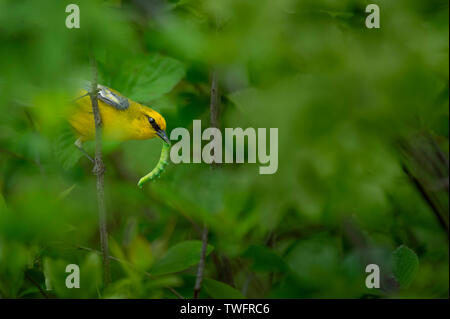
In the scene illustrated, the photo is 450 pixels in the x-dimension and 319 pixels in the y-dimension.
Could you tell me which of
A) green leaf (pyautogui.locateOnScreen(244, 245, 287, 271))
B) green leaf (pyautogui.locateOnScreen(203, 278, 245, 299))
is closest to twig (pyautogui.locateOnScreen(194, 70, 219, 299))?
green leaf (pyautogui.locateOnScreen(203, 278, 245, 299))

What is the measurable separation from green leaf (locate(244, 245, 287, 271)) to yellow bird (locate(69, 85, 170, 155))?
22 centimetres

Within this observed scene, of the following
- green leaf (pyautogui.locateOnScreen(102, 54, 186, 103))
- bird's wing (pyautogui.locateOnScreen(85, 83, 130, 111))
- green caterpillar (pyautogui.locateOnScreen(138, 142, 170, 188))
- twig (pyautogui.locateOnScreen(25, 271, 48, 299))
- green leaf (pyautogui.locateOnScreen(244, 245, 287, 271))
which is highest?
green leaf (pyautogui.locateOnScreen(102, 54, 186, 103))

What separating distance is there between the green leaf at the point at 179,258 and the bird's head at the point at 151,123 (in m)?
0.14

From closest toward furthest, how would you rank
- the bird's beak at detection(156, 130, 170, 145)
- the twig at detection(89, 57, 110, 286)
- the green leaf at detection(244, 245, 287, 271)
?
the twig at detection(89, 57, 110, 286)
the bird's beak at detection(156, 130, 170, 145)
the green leaf at detection(244, 245, 287, 271)

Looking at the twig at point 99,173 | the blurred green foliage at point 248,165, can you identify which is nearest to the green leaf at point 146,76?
the blurred green foliage at point 248,165

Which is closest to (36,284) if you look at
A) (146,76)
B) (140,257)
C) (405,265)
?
(140,257)

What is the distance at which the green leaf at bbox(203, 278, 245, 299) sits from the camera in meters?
0.64

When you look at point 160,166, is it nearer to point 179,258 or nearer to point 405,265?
point 179,258

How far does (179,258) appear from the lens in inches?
25.0

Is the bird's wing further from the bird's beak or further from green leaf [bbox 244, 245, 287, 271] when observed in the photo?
green leaf [bbox 244, 245, 287, 271]

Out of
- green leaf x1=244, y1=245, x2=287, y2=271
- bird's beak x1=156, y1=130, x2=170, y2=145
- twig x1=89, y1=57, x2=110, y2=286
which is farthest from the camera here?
green leaf x1=244, y1=245, x2=287, y2=271
